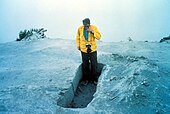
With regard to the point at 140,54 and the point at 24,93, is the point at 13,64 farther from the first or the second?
the point at 140,54

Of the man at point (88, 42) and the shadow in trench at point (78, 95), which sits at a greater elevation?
the man at point (88, 42)

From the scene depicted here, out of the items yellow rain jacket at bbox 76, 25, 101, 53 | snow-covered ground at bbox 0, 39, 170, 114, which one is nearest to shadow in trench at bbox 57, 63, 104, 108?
snow-covered ground at bbox 0, 39, 170, 114

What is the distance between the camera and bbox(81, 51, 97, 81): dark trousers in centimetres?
634

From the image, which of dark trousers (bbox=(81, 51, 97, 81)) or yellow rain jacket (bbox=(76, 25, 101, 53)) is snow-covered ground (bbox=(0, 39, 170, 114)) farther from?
yellow rain jacket (bbox=(76, 25, 101, 53))

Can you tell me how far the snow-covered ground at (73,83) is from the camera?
442 centimetres

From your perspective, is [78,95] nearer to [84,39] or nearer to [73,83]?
[73,83]

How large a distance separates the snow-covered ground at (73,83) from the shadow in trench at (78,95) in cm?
8

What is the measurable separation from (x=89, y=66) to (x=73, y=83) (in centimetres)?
116

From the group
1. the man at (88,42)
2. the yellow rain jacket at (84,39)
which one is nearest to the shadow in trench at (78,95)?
the man at (88,42)

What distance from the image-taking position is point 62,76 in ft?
19.3

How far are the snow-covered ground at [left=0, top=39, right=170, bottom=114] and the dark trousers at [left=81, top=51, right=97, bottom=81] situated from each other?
0.89 ft

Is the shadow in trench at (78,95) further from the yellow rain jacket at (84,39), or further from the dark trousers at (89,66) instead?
the yellow rain jacket at (84,39)

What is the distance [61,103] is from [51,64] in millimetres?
2309

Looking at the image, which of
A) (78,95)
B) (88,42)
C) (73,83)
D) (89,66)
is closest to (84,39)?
(88,42)
